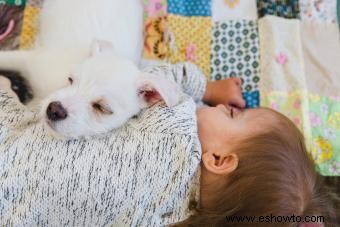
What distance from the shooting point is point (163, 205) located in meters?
1.05

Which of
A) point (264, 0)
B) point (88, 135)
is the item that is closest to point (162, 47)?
point (264, 0)

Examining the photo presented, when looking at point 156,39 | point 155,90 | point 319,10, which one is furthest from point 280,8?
point 155,90

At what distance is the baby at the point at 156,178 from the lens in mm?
1032

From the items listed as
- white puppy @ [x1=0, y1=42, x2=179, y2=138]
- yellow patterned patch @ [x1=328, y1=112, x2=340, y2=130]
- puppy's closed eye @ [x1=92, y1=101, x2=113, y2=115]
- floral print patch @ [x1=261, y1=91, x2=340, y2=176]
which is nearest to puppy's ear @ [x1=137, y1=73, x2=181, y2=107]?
white puppy @ [x1=0, y1=42, x2=179, y2=138]

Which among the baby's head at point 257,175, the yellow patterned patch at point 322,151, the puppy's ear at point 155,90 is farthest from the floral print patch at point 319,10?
the puppy's ear at point 155,90

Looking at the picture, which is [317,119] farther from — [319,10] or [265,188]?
[265,188]

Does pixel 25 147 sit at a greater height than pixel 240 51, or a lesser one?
lesser

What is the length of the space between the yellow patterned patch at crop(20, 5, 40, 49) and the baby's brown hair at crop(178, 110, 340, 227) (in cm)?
78

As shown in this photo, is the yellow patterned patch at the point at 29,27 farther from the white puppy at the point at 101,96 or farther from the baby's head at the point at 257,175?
the baby's head at the point at 257,175

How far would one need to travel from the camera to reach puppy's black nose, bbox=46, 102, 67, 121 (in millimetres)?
1000

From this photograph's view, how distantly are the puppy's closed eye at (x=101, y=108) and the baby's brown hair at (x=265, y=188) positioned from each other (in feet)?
0.98

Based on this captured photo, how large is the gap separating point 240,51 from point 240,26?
0.09 meters

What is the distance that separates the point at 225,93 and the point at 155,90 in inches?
14.5

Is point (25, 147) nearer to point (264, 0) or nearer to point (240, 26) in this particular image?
point (240, 26)
